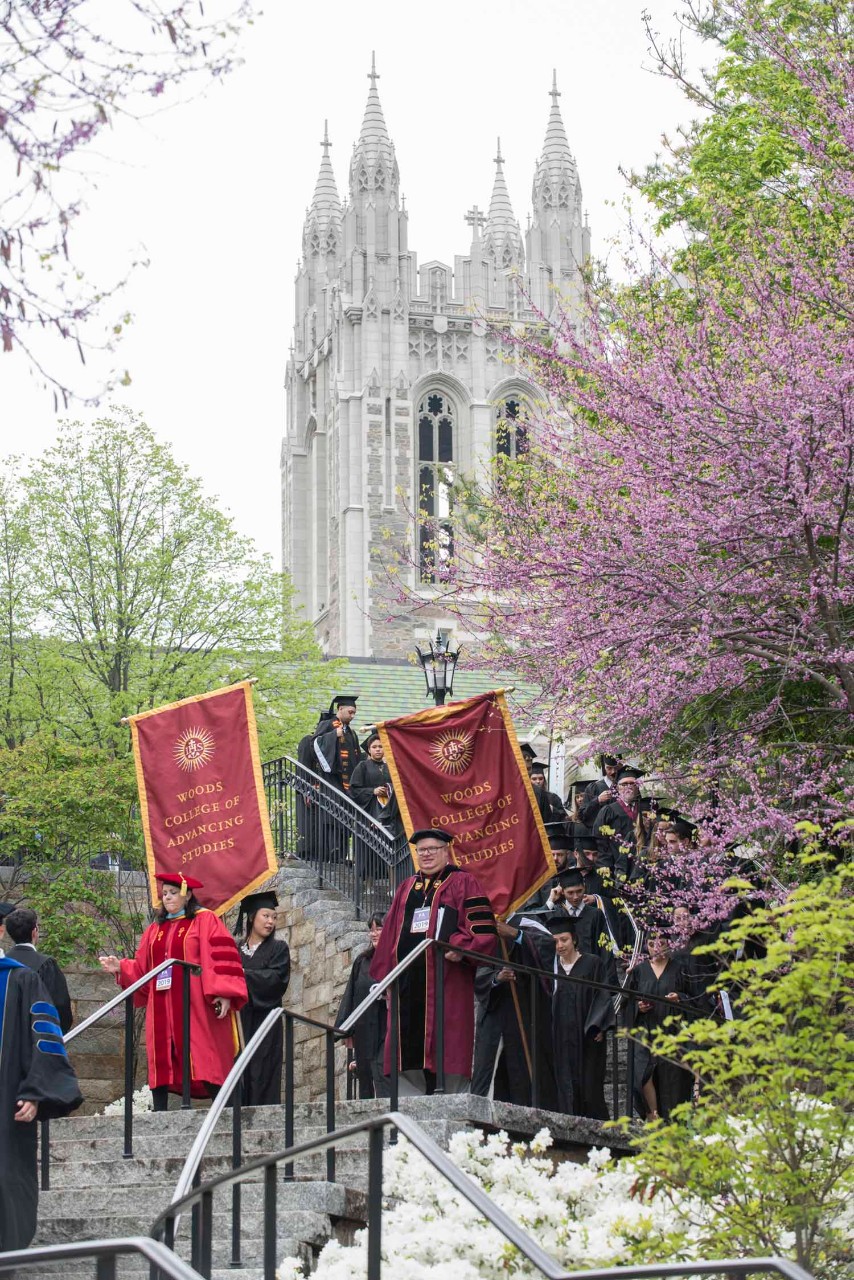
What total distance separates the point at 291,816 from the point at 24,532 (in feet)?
45.4

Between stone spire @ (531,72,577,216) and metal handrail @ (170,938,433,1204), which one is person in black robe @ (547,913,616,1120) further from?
stone spire @ (531,72,577,216)

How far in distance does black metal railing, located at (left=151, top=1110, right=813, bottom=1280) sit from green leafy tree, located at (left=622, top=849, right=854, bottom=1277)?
433 millimetres

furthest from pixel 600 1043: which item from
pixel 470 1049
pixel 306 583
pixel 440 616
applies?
pixel 306 583

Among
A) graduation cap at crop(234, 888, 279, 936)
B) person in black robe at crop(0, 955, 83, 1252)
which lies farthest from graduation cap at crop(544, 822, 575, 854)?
person in black robe at crop(0, 955, 83, 1252)

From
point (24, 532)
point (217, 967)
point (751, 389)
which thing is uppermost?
point (24, 532)

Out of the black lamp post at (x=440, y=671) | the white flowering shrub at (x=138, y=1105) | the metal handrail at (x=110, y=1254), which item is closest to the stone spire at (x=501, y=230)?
the black lamp post at (x=440, y=671)

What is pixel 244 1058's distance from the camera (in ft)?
32.3

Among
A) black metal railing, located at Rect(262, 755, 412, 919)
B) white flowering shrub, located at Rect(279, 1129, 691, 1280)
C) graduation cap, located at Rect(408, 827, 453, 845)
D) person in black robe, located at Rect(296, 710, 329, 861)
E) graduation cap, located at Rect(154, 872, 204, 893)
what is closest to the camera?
white flowering shrub, located at Rect(279, 1129, 691, 1280)

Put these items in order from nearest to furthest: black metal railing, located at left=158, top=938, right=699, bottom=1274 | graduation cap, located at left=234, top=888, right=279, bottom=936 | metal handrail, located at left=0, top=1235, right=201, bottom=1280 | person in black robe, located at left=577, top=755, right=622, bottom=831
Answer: metal handrail, located at left=0, top=1235, right=201, bottom=1280 → black metal railing, located at left=158, top=938, right=699, bottom=1274 → graduation cap, located at left=234, top=888, right=279, bottom=936 → person in black robe, located at left=577, top=755, right=622, bottom=831

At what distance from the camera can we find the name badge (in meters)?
12.1

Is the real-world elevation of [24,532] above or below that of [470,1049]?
above

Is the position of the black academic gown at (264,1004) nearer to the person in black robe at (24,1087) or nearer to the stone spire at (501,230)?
the person in black robe at (24,1087)

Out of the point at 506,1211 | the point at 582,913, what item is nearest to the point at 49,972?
the point at 582,913

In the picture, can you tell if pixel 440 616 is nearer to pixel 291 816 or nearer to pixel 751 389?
pixel 291 816
